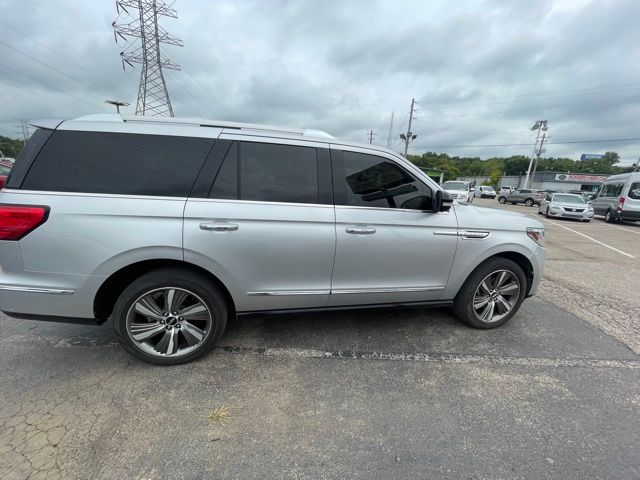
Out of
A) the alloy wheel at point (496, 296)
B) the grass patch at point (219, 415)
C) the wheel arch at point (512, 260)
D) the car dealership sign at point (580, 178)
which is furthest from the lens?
the car dealership sign at point (580, 178)

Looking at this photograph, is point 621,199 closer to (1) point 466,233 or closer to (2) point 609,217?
(2) point 609,217

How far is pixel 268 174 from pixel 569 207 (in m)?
19.8

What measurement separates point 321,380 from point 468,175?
122m

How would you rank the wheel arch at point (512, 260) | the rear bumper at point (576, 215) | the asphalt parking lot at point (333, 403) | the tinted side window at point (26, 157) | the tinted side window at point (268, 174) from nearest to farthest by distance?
the asphalt parking lot at point (333, 403) < the tinted side window at point (26, 157) < the tinted side window at point (268, 174) < the wheel arch at point (512, 260) < the rear bumper at point (576, 215)

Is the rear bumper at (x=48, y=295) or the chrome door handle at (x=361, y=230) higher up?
the chrome door handle at (x=361, y=230)

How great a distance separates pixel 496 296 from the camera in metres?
3.49

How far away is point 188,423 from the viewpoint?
84.2 inches

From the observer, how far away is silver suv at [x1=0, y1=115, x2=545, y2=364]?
2.35 m

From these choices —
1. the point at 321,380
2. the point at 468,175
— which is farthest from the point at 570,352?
the point at 468,175

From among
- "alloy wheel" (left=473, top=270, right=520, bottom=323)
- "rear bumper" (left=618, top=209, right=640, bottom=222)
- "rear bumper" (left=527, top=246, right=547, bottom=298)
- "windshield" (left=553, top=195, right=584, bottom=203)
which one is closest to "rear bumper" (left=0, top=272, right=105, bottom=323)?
"alloy wheel" (left=473, top=270, right=520, bottom=323)

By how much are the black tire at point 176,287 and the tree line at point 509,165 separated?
96206 millimetres

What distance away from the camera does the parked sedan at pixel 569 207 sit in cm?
1692

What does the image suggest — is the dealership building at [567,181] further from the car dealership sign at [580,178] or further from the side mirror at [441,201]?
the side mirror at [441,201]

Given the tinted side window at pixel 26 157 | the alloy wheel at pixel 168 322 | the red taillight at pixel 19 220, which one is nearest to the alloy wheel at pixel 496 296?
the alloy wheel at pixel 168 322
